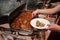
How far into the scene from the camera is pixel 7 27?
134 cm

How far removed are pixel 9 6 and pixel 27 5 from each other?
0.26 metres

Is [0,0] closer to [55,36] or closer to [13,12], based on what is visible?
[13,12]

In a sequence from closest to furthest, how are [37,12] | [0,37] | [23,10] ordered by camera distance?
1. [0,37]
2. [37,12]
3. [23,10]

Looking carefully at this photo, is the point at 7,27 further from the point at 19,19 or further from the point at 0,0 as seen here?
the point at 0,0

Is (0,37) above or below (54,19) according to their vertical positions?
below

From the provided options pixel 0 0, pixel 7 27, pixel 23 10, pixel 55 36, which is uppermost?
pixel 0 0

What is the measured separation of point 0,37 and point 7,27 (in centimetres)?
11

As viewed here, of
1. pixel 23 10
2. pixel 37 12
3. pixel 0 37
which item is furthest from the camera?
pixel 23 10

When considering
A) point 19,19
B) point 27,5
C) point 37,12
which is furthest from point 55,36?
point 27,5

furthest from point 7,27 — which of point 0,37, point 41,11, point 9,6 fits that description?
point 41,11

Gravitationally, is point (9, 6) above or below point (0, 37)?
above

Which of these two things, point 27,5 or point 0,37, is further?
point 27,5

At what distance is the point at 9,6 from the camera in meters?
1.47

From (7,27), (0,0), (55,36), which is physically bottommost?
(55,36)
